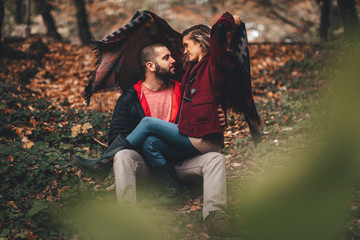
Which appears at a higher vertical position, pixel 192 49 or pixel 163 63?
pixel 192 49

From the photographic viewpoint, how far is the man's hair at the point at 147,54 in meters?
3.19

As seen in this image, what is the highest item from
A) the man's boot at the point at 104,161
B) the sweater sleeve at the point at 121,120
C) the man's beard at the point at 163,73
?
the man's beard at the point at 163,73

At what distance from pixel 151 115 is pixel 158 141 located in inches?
14.1

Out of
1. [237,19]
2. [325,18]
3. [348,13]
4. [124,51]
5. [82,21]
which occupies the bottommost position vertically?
[124,51]

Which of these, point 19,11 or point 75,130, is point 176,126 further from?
point 19,11

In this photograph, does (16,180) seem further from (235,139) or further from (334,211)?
(334,211)

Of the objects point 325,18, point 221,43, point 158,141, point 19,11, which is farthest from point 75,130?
point 19,11

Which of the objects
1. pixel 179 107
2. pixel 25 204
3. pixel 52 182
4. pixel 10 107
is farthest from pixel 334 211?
pixel 10 107

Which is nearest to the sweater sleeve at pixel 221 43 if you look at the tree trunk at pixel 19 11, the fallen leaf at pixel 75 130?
the fallen leaf at pixel 75 130

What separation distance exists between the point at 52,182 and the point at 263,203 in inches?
129

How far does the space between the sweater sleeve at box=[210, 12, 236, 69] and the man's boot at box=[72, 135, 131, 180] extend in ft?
3.38

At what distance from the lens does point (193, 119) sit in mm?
2828

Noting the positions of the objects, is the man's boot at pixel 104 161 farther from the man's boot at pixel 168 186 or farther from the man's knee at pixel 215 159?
the man's knee at pixel 215 159

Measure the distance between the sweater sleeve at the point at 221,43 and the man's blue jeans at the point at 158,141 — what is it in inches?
25.4
